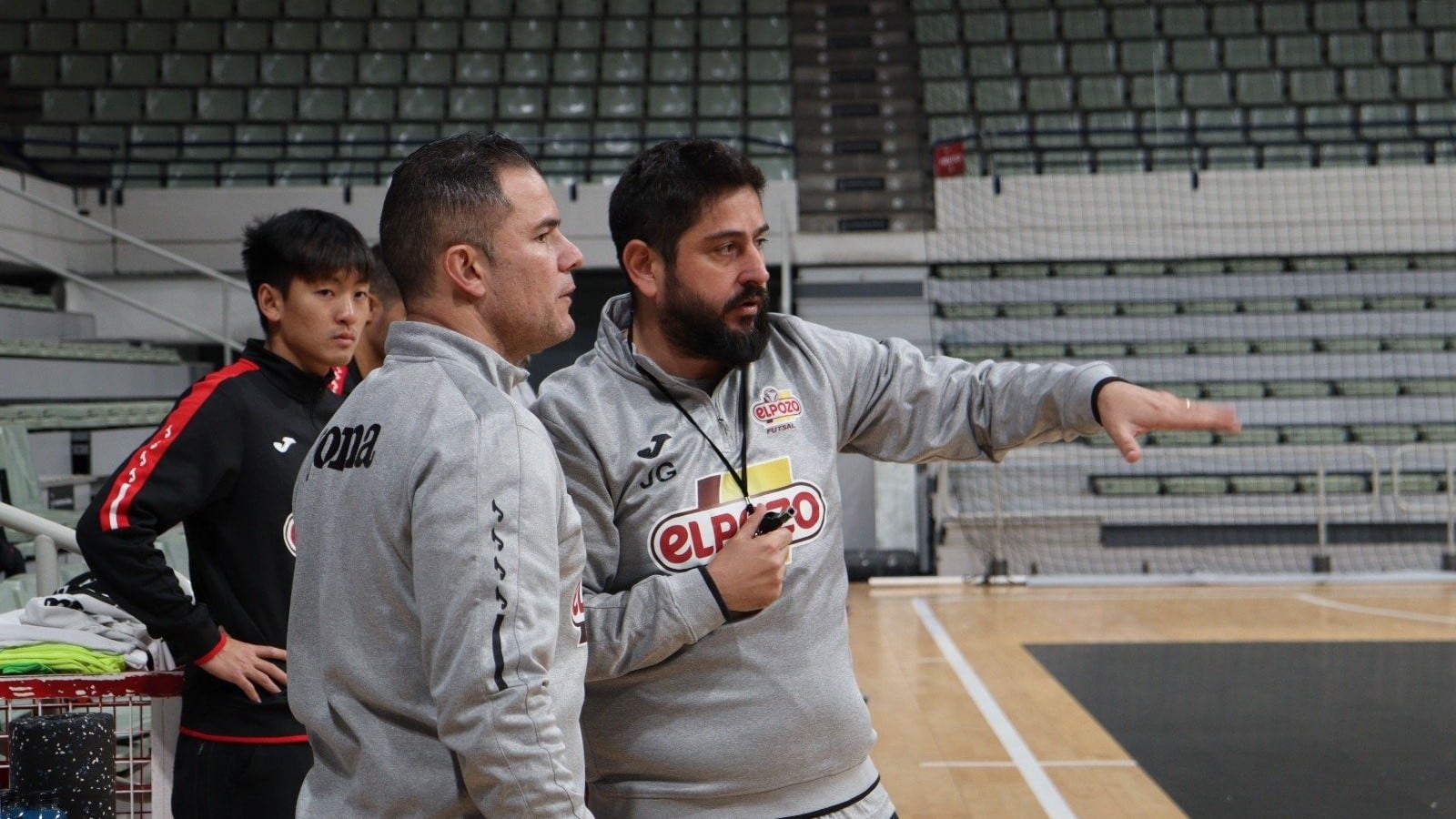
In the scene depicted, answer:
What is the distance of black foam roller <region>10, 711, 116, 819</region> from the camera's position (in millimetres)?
2018

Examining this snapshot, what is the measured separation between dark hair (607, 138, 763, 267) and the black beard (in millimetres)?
67

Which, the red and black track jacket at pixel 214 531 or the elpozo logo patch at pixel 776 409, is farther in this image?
the red and black track jacket at pixel 214 531

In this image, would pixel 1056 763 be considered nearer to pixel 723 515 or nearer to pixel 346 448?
pixel 723 515

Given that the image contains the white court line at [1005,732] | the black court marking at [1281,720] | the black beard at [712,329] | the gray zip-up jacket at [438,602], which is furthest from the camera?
Answer: the white court line at [1005,732]

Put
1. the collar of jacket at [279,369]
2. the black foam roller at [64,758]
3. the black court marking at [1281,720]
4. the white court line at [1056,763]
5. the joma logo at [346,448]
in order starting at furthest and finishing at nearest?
1. the white court line at [1056,763]
2. the black court marking at [1281,720]
3. the collar of jacket at [279,369]
4. the black foam roller at [64,758]
5. the joma logo at [346,448]

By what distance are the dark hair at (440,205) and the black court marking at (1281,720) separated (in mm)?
3489

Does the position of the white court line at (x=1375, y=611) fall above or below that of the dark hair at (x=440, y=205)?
below

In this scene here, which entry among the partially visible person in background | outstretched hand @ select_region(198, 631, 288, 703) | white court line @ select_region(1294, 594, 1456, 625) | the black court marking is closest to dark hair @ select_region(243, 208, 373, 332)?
the partially visible person in background

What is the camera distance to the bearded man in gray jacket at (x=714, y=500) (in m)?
1.66

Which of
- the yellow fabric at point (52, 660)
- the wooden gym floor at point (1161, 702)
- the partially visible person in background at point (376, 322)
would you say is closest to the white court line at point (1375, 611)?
the wooden gym floor at point (1161, 702)

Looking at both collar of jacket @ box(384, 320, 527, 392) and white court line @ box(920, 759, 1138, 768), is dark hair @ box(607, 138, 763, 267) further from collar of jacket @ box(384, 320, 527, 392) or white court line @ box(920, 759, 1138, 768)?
white court line @ box(920, 759, 1138, 768)

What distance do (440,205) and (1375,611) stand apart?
8.07 metres

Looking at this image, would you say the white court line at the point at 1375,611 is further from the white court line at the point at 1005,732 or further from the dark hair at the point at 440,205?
the dark hair at the point at 440,205

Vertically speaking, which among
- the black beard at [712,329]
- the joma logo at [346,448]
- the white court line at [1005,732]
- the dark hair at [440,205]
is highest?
the dark hair at [440,205]
